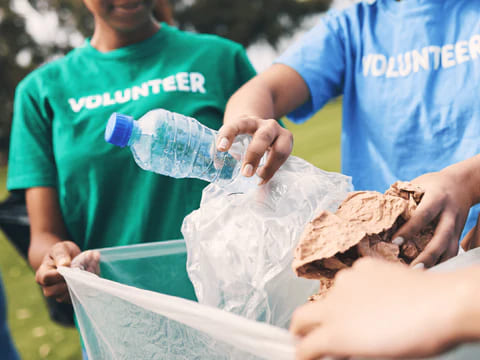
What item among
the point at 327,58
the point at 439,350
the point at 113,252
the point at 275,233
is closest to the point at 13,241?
the point at 113,252

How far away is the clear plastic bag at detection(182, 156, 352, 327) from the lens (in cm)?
83

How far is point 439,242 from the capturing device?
0.68m

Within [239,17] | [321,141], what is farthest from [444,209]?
[239,17]

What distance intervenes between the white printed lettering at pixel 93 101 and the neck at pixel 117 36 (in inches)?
7.7

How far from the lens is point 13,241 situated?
58.2 inches

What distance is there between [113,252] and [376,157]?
699mm

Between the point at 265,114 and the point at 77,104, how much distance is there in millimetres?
577

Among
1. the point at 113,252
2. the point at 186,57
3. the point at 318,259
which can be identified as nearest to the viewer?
the point at 318,259

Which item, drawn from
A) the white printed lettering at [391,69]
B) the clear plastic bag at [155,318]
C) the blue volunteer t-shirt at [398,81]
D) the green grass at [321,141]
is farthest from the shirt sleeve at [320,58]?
the green grass at [321,141]

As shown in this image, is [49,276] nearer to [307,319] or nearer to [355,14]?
[307,319]

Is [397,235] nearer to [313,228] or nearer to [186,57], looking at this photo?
[313,228]

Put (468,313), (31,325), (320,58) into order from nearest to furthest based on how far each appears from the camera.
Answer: (468,313), (320,58), (31,325)

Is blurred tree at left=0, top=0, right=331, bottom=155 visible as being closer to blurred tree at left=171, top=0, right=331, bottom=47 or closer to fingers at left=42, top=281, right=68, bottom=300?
blurred tree at left=171, top=0, right=331, bottom=47

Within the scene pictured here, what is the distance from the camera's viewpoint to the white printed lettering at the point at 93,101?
1.26 metres
